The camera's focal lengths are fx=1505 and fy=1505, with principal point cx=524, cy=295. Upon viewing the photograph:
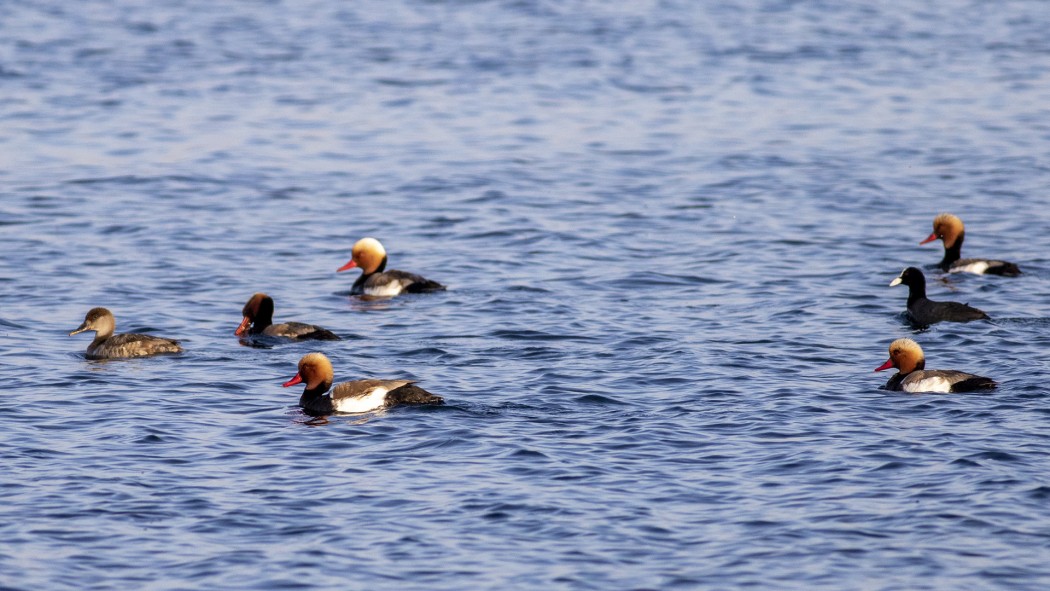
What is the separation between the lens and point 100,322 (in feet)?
57.4

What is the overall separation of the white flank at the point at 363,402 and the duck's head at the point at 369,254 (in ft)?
22.8

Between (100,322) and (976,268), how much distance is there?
39.3 feet

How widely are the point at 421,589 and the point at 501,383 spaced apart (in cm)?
535

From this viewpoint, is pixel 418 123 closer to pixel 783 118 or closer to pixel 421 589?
pixel 783 118

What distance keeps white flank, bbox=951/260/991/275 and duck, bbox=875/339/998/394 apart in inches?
246

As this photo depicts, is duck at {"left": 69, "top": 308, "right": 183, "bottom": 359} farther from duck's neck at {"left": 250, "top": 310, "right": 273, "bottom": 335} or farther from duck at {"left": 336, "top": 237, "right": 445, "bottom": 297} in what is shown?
duck at {"left": 336, "top": 237, "right": 445, "bottom": 297}

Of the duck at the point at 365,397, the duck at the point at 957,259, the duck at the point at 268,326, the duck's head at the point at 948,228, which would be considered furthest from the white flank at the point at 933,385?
the duck's head at the point at 948,228

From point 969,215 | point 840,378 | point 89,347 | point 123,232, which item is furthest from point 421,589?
point 969,215

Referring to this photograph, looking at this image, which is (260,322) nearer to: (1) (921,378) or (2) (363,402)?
(2) (363,402)

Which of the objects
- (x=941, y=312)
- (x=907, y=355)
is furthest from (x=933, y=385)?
(x=941, y=312)

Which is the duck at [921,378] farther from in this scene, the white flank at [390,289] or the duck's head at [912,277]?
the white flank at [390,289]

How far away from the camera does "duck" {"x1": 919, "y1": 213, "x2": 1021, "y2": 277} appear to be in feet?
69.4

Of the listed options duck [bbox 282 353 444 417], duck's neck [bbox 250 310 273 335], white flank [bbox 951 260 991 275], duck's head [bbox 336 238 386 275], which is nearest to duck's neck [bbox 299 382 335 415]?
duck [bbox 282 353 444 417]

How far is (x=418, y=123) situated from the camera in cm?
3431
